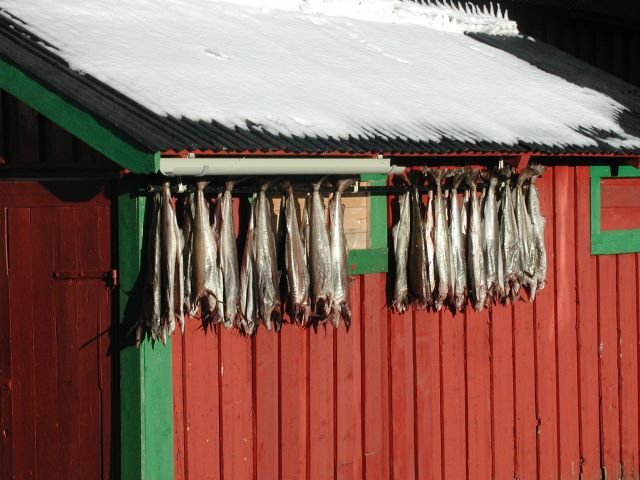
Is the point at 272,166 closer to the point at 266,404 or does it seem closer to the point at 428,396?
the point at 266,404

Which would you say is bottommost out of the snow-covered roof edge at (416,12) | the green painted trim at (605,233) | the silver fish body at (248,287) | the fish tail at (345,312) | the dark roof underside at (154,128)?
A: the fish tail at (345,312)

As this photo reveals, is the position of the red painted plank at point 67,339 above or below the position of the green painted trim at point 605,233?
below

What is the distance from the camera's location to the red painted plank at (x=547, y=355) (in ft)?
32.4

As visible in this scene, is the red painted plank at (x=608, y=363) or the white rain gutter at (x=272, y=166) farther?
the red painted plank at (x=608, y=363)

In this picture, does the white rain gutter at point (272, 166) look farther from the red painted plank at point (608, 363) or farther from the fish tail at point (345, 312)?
the red painted plank at point (608, 363)

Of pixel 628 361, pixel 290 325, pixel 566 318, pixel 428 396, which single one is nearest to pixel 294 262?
pixel 290 325

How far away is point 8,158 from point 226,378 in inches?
70.9

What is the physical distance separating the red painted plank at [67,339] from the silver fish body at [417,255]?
95.0 inches

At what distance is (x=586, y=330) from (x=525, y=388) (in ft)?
2.87

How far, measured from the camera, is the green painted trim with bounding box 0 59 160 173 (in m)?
6.41

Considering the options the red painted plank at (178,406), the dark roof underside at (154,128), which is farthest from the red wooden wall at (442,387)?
the dark roof underside at (154,128)

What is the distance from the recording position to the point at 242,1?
402 inches

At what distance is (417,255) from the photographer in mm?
8664

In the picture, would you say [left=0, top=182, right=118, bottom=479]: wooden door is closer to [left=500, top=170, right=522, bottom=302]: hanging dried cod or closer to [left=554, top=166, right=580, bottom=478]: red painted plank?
[left=500, top=170, right=522, bottom=302]: hanging dried cod
